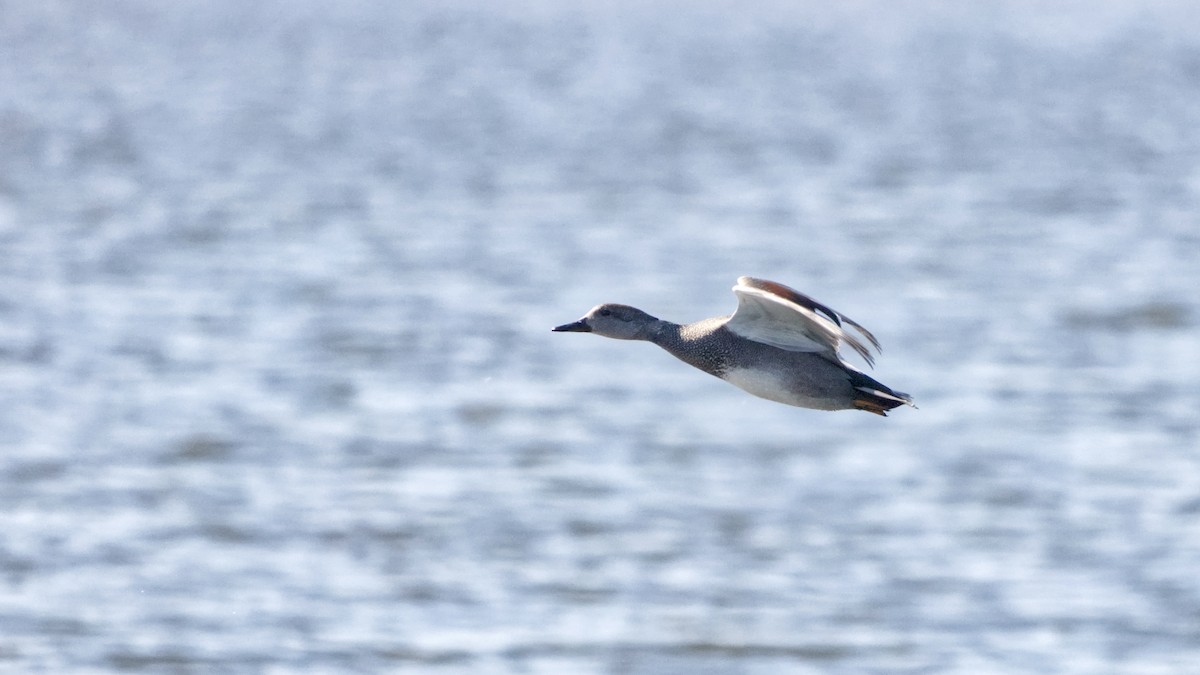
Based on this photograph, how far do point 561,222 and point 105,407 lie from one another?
1293cm

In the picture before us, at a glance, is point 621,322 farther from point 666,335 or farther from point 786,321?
point 786,321

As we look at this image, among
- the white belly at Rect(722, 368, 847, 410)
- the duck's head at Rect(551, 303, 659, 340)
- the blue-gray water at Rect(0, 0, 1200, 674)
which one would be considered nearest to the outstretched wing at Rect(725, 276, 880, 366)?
the white belly at Rect(722, 368, 847, 410)

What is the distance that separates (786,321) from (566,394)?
611 inches

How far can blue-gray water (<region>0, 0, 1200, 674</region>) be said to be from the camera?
51.3 ft

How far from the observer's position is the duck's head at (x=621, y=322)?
6.61m

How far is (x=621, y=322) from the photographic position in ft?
21.8

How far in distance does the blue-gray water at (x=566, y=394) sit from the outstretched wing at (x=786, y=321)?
855cm

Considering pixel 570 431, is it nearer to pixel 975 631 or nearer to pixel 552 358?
pixel 552 358

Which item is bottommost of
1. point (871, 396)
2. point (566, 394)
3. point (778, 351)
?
point (871, 396)

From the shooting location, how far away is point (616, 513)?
1791 cm

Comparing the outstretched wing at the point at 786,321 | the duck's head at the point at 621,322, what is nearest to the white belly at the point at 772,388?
the outstretched wing at the point at 786,321

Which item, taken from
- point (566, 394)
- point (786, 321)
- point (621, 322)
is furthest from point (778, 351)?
point (566, 394)

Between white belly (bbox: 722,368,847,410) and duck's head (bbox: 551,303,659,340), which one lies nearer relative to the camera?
white belly (bbox: 722,368,847,410)

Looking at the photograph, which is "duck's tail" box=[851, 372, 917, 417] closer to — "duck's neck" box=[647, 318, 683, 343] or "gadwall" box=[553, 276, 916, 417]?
"gadwall" box=[553, 276, 916, 417]
